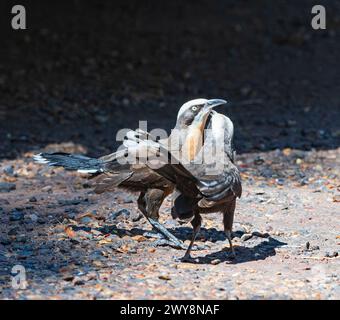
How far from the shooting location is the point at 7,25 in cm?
1359

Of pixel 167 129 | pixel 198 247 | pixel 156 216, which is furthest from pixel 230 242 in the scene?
pixel 167 129

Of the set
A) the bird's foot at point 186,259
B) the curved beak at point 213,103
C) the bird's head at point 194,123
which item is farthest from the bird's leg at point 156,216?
the curved beak at point 213,103

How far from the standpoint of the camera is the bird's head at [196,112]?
6.45 meters

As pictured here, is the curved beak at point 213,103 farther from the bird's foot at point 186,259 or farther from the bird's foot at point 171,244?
the bird's foot at point 186,259

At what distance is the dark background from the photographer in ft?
34.2

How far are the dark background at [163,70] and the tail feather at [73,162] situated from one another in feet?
8.00

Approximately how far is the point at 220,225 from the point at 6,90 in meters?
5.82

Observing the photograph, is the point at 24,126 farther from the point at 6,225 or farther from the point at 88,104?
the point at 6,225

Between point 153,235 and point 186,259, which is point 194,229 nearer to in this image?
point 186,259

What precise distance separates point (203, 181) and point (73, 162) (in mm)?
1616

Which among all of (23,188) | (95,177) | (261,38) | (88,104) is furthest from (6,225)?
(261,38)

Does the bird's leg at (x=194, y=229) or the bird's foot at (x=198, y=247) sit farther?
the bird's foot at (x=198, y=247)

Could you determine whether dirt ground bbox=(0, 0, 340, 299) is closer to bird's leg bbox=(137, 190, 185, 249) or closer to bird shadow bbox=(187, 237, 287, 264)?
bird shadow bbox=(187, 237, 287, 264)

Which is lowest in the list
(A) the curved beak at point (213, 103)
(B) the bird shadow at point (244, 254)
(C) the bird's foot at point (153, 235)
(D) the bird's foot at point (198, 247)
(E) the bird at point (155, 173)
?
(D) the bird's foot at point (198, 247)
